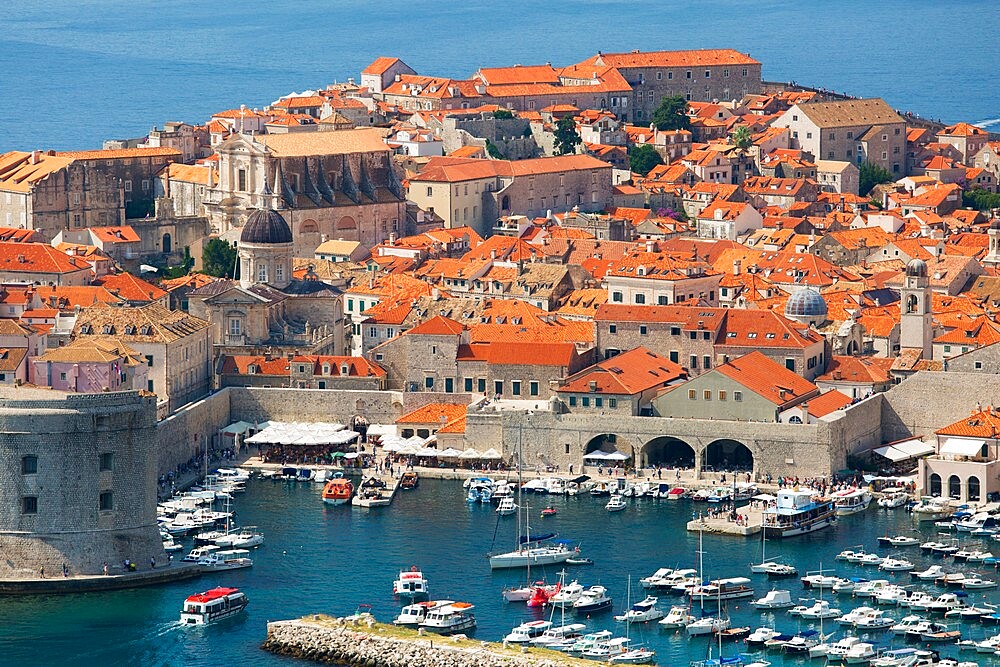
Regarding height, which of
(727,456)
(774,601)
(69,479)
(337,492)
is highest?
(727,456)

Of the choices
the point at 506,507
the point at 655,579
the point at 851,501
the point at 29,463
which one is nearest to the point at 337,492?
the point at 506,507

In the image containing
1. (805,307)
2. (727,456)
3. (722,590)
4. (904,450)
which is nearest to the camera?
(722,590)

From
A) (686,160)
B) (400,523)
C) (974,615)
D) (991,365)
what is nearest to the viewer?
(974,615)

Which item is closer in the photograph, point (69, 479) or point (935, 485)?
point (69, 479)

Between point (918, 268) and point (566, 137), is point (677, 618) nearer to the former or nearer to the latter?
point (918, 268)

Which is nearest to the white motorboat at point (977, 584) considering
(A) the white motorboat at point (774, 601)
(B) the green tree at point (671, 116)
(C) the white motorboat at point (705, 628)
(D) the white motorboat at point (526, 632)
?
(A) the white motorboat at point (774, 601)

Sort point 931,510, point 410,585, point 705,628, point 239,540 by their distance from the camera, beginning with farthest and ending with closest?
1. point 931,510
2. point 239,540
3. point 410,585
4. point 705,628

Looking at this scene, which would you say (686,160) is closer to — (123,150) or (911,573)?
(123,150)

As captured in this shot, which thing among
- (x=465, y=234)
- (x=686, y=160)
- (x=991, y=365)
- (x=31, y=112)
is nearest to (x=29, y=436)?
(x=991, y=365)
